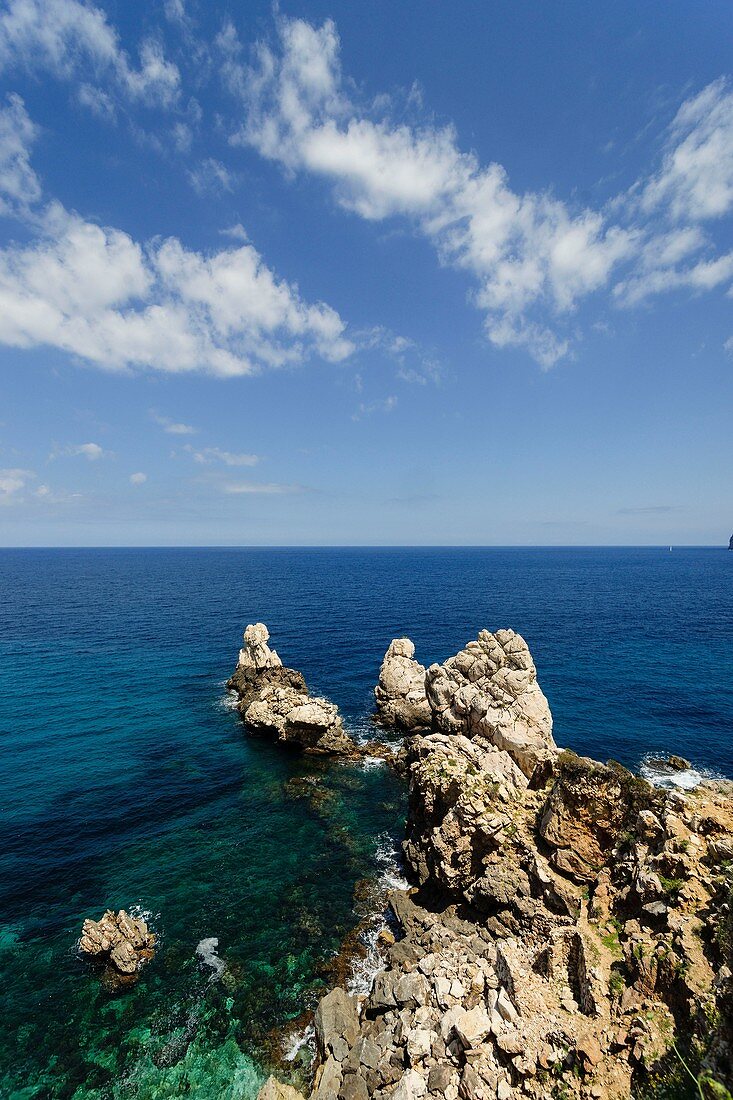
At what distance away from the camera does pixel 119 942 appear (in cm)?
2470

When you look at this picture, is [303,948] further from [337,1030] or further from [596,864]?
[596,864]

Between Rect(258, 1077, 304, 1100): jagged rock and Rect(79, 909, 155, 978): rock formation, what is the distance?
33.7 ft

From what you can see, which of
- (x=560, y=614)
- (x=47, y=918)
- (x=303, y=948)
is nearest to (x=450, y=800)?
(x=303, y=948)

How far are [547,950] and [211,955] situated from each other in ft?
58.5

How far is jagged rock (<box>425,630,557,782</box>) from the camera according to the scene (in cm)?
3622

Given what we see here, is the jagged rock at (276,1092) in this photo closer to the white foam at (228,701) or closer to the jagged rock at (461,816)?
the jagged rock at (461,816)

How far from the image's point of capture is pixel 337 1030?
1992 centimetres

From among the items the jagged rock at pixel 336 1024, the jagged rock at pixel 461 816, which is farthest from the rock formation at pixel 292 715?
the jagged rock at pixel 336 1024

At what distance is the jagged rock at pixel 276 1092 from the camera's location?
17359mm

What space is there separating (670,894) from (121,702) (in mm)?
57122

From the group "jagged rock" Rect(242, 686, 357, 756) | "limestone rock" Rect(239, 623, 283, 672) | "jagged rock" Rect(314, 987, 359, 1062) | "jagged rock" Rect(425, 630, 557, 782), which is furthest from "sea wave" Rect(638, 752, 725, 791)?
"limestone rock" Rect(239, 623, 283, 672)

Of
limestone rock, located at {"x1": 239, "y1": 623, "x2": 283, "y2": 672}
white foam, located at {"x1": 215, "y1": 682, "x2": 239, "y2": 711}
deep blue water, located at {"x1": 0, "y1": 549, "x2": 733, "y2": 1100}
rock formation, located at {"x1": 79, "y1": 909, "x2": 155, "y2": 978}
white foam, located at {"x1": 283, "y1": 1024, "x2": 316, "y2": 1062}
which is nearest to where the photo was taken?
white foam, located at {"x1": 283, "y1": 1024, "x2": 316, "y2": 1062}

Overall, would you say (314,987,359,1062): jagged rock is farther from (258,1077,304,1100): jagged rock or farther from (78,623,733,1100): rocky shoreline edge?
(258,1077,304,1100): jagged rock

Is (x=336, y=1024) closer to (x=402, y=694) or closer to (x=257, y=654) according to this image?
(x=402, y=694)
